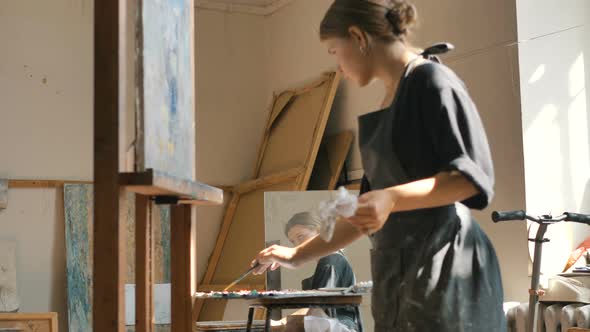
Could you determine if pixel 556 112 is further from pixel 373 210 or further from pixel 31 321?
pixel 373 210

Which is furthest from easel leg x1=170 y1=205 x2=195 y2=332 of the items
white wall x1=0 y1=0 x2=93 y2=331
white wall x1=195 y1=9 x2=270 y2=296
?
white wall x1=195 y1=9 x2=270 y2=296

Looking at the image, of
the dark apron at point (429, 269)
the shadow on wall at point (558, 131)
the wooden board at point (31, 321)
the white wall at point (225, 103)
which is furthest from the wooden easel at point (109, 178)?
the white wall at point (225, 103)

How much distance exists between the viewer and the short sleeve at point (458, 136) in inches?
62.2

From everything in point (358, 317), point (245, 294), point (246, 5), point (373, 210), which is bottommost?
point (358, 317)

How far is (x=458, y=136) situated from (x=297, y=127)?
19.4 ft

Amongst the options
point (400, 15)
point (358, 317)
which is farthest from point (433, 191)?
point (358, 317)

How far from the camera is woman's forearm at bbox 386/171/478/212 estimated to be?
156 cm

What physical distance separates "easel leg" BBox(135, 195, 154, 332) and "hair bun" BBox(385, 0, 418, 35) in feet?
2.77

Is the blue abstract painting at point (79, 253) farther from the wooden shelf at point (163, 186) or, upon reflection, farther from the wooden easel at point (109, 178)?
the wooden easel at point (109, 178)

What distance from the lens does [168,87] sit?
2.33 m

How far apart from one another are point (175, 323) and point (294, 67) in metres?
5.56

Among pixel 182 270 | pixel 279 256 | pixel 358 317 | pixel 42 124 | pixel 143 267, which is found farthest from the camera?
pixel 42 124

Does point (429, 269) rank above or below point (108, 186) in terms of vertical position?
below

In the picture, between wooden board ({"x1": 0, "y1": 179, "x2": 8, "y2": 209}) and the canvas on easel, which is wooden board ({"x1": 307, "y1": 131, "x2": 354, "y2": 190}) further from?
wooden board ({"x1": 0, "y1": 179, "x2": 8, "y2": 209})
